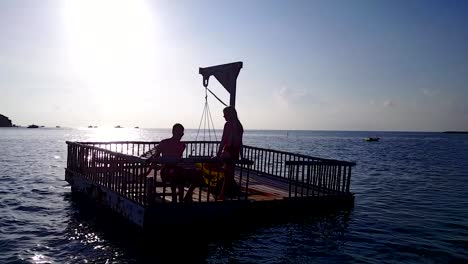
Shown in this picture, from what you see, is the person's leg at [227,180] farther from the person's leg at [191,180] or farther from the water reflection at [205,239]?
the person's leg at [191,180]

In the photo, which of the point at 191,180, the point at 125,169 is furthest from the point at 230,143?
the point at 125,169

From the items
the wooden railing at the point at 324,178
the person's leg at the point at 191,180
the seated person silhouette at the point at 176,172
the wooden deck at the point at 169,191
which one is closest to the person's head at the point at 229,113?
the wooden deck at the point at 169,191

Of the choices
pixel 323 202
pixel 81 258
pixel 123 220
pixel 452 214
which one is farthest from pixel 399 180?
pixel 81 258

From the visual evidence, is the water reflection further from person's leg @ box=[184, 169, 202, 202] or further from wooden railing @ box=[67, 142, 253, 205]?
wooden railing @ box=[67, 142, 253, 205]

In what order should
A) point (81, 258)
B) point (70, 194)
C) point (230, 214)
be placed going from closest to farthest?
point (81, 258)
point (230, 214)
point (70, 194)

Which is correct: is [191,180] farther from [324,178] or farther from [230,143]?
[324,178]

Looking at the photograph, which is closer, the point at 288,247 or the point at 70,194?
the point at 288,247

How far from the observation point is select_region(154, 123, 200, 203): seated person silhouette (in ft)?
32.6

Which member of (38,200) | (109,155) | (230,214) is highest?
(109,155)

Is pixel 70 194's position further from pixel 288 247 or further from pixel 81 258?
pixel 288 247

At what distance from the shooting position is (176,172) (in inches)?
391

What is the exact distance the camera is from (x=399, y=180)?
26.8m

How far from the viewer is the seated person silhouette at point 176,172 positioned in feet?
32.6

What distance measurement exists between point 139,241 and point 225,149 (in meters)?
3.39
